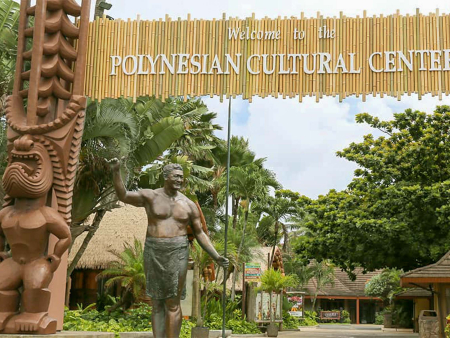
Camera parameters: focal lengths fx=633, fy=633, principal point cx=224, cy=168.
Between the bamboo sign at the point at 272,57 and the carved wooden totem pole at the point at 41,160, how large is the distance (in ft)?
1.95

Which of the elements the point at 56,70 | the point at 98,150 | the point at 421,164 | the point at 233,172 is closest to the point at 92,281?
the point at 233,172

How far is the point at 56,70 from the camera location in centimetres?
803

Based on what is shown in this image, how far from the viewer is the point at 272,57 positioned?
848 cm

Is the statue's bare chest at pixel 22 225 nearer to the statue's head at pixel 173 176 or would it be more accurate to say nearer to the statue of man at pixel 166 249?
the statue of man at pixel 166 249

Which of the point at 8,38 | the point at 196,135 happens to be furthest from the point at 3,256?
the point at 196,135

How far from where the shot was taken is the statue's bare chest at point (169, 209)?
20.2 ft

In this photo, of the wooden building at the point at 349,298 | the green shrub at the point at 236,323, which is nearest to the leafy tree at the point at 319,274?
the wooden building at the point at 349,298

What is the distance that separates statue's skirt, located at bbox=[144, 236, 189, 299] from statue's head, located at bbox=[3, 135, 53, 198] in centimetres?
205

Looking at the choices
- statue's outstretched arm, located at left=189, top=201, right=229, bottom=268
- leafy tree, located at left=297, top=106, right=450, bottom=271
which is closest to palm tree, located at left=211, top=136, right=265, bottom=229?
leafy tree, located at left=297, top=106, right=450, bottom=271

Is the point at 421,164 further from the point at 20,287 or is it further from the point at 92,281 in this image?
the point at 20,287

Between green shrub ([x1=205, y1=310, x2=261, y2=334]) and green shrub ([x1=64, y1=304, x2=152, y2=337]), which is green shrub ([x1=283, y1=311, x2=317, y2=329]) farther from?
green shrub ([x1=64, y1=304, x2=152, y2=337])

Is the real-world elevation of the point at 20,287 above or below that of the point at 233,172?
below

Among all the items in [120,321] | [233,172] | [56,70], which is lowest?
[120,321]

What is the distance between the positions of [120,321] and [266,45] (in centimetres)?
1010
